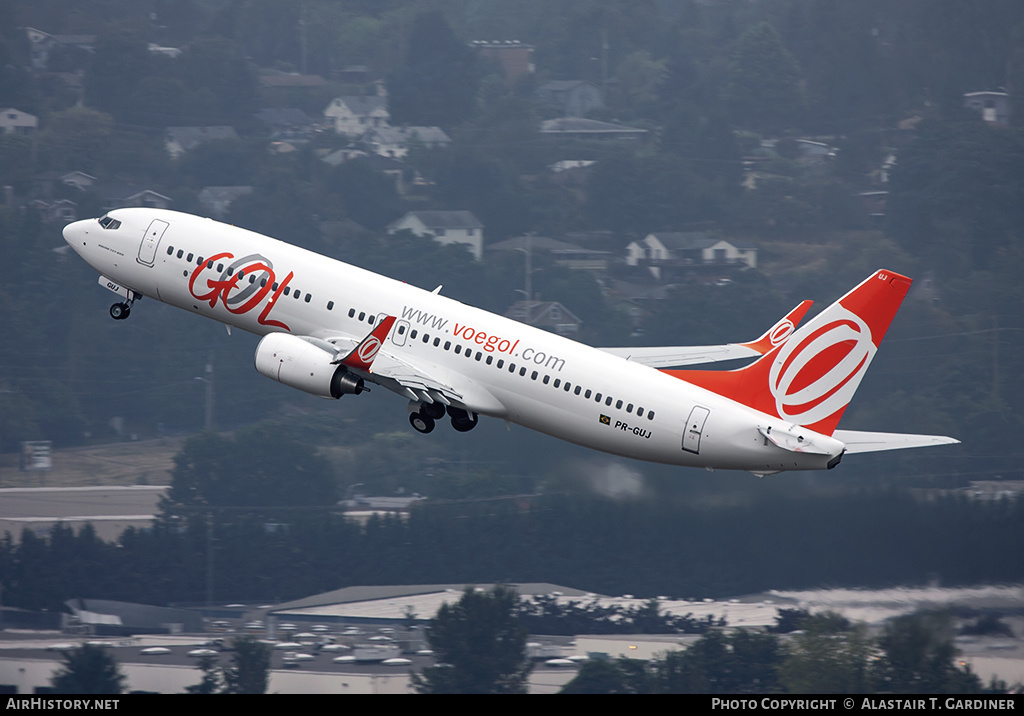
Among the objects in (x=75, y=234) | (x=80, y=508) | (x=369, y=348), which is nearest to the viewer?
(x=369, y=348)

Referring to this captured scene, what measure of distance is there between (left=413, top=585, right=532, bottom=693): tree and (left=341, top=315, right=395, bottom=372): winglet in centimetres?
6413

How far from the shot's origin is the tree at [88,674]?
115 metres

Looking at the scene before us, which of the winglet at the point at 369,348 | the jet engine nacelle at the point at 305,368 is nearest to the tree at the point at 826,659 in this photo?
the jet engine nacelle at the point at 305,368

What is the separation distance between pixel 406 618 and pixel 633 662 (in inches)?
1024

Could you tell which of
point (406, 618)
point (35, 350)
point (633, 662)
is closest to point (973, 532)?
point (633, 662)

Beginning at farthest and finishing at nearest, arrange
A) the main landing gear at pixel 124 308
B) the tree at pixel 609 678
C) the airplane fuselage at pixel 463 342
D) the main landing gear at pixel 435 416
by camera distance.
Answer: the tree at pixel 609 678
the main landing gear at pixel 124 308
the main landing gear at pixel 435 416
the airplane fuselage at pixel 463 342

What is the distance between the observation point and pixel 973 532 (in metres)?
100

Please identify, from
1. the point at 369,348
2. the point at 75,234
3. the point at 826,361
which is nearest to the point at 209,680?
the point at 75,234

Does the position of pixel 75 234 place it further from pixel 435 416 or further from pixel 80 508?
pixel 80 508

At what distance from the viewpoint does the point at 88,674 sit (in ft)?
378

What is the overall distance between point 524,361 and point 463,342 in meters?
2.72

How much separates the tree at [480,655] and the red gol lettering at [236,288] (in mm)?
61161

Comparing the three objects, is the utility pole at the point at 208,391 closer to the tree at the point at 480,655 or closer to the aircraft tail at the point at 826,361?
the tree at the point at 480,655

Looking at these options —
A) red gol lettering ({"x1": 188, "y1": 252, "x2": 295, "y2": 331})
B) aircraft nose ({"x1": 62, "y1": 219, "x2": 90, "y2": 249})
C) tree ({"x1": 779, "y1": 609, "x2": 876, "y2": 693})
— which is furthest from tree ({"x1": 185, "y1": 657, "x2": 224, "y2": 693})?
red gol lettering ({"x1": 188, "y1": 252, "x2": 295, "y2": 331})
